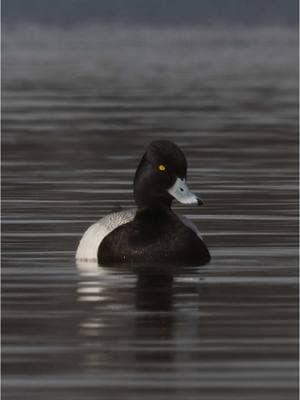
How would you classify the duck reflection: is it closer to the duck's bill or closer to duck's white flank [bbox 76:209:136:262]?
duck's white flank [bbox 76:209:136:262]

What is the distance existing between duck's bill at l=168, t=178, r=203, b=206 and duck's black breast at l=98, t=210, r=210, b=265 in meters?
0.16

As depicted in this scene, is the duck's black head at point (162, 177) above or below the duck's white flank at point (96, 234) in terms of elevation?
above

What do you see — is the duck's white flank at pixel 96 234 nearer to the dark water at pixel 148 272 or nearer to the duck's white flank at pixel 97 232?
the duck's white flank at pixel 97 232

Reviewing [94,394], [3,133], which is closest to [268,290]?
[94,394]

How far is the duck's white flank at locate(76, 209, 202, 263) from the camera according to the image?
52.4 ft

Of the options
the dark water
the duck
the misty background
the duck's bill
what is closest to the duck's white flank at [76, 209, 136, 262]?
the duck

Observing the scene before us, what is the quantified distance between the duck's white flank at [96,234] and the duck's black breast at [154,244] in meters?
0.04

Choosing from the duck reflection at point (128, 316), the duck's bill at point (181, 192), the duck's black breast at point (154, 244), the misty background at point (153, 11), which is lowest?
the duck reflection at point (128, 316)

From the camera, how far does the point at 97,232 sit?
53.0ft

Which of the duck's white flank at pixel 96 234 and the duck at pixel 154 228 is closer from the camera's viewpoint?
the duck at pixel 154 228

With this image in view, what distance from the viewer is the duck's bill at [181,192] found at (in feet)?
52.6

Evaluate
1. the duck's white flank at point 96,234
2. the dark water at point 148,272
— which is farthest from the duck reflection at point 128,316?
the duck's white flank at point 96,234

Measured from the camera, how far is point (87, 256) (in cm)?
1597

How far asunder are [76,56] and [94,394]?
5877 centimetres
